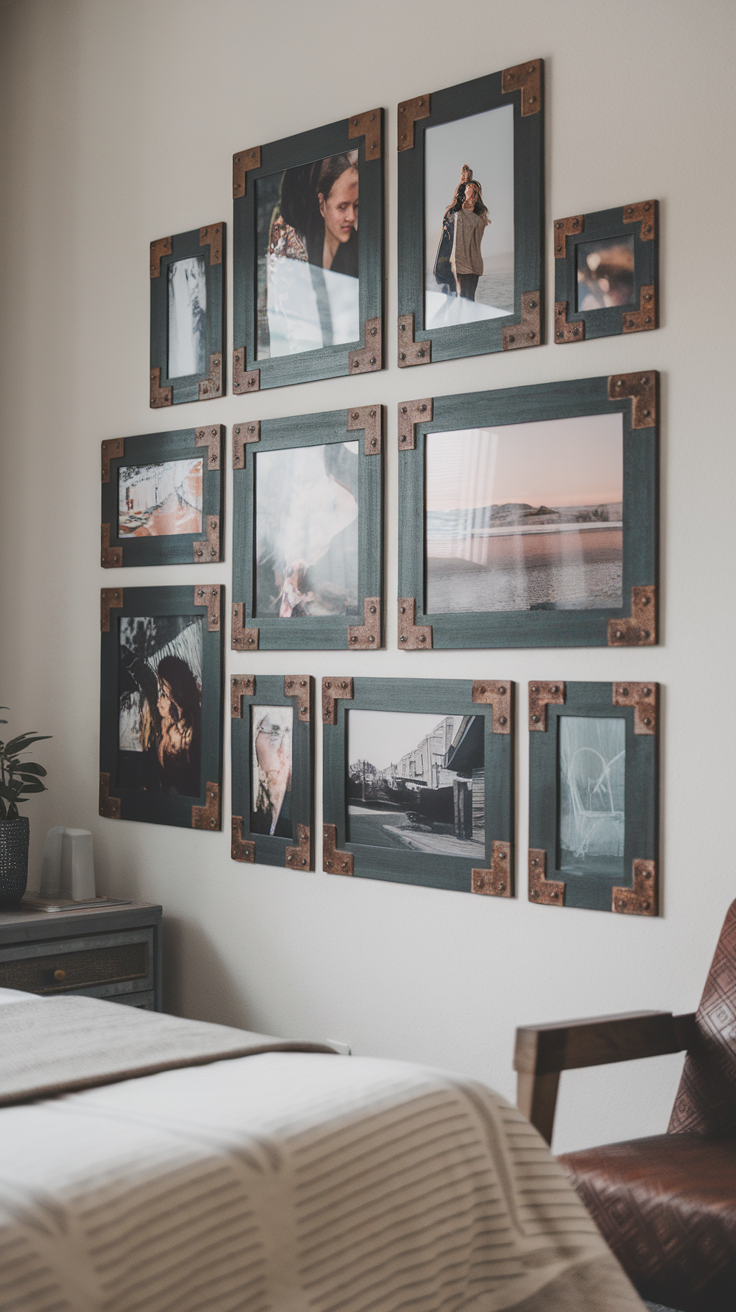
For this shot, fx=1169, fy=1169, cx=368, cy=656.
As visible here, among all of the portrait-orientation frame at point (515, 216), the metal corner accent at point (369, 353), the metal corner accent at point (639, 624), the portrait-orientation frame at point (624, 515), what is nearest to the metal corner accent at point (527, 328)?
the portrait-orientation frame at point (515, 216)

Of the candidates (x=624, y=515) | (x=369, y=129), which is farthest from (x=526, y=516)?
(x=369, y=129)

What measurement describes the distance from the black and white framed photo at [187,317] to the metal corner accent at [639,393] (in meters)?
1.27

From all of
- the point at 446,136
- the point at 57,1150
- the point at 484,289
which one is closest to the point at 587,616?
the point at 484,289

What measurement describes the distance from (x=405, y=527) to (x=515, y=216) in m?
0.76

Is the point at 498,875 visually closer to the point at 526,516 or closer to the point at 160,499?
the point at 526,516

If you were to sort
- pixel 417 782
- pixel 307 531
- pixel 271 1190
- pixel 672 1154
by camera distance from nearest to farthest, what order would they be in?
pixel 271 1190 < pixel 672 1154 < pixel 417 782 < pixel 307 531

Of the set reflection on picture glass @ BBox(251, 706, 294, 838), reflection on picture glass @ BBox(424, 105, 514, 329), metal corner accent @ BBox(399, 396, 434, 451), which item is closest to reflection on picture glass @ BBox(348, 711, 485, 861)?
reflection on picture glass @ BBox(251, 706, 294, 838)

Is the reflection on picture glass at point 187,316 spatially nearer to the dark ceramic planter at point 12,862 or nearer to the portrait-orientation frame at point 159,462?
the portrait-orientation frame at point 159,462

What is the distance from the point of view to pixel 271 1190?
135cm

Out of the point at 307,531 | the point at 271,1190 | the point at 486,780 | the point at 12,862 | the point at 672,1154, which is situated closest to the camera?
the point at 271,1190

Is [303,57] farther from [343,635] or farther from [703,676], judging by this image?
[703,676]

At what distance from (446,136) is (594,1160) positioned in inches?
89.9

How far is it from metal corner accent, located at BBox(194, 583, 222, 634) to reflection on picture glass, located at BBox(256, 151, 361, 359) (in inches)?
26.0

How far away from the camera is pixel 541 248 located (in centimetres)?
266
